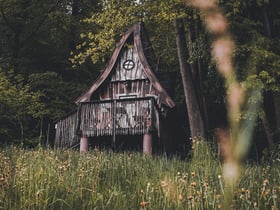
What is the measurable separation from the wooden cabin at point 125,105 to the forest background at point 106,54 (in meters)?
0.99

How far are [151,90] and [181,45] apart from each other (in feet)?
26.0

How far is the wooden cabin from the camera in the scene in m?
20.3

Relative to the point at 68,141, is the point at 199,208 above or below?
below

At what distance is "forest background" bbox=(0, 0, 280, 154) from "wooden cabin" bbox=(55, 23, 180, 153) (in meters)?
0.99

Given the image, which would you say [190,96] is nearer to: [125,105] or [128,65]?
[125,105]

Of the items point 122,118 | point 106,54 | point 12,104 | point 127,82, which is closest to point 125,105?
point 122,118

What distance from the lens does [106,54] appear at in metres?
19.7

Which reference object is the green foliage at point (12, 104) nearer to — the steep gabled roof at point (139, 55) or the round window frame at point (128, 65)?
the steep gabled roof at point (139, 55)

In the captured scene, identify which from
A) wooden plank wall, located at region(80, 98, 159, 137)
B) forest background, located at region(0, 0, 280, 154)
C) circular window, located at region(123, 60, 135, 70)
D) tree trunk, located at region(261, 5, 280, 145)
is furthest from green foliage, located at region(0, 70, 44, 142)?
tree trunk, located at region(261, 5, 280, 145)

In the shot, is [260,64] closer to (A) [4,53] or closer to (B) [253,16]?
(B) [253,16]

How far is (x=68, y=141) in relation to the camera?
902 inches

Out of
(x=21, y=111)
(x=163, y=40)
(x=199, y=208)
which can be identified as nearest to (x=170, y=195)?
(x=199, y=208)

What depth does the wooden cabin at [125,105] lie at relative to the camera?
800 inches

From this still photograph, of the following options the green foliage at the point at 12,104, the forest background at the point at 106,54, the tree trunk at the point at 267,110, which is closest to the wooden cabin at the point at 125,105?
the forest background at the point at 106,54
